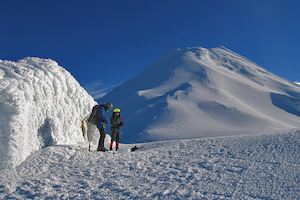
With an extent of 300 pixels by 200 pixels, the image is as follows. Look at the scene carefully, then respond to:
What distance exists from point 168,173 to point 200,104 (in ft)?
73.5

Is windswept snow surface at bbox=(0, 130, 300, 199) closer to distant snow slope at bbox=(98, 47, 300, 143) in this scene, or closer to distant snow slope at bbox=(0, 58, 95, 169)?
distant snow slope at bbox=(0, 58, 95, 169)

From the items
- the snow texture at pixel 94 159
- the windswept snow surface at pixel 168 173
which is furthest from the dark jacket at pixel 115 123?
the windswept snow surface at pixel 168 173

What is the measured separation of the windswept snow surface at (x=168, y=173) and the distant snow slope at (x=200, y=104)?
513 inches

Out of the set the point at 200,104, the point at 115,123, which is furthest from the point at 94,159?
the point at 200,104

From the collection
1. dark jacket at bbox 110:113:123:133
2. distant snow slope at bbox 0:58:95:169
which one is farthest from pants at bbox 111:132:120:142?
distant snow slope at bbox 0:58:95:169

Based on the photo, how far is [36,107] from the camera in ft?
16.9

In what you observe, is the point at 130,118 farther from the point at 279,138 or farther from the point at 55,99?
the point at 279,138

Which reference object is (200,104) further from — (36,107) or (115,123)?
(36,107)

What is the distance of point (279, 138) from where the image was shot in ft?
15.6

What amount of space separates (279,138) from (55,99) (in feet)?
22.2

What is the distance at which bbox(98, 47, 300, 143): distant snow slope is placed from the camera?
19.9 m

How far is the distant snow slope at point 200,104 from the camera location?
19906mm

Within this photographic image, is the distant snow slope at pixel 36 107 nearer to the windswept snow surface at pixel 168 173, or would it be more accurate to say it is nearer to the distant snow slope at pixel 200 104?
the windswept snow surface at pixel 168 173

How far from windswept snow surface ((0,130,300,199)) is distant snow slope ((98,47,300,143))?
13032mm
